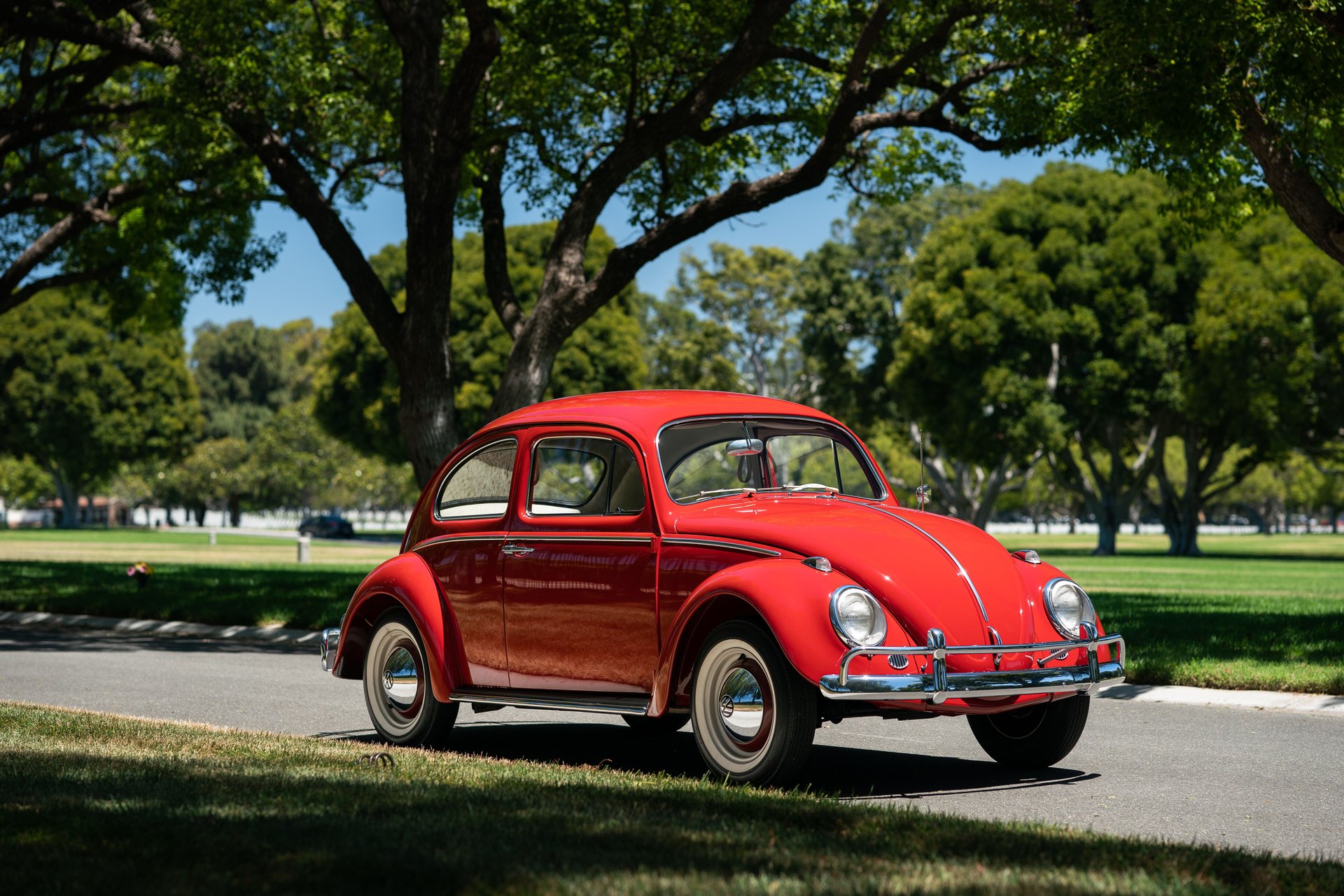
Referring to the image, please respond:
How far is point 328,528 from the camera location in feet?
258

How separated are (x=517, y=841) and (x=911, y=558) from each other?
2.52 metres

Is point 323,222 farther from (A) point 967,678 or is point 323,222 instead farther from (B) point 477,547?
(A) point 967,678

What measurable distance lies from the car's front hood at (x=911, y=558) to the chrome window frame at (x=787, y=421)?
0.98ft

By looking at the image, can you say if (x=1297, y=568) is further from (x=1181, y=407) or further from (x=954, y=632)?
(x=954, y=632)

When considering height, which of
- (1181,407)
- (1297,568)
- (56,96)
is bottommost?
(1297,568)

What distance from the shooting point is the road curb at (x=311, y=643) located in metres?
10.4

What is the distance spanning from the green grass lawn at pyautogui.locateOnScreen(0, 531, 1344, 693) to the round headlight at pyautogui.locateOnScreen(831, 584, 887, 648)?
19.5 ft

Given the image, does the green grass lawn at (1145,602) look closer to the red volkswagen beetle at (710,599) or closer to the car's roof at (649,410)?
the red volkswagen beetle at (710,599)

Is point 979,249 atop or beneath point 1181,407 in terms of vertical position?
atop

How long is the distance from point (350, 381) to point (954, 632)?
167ft

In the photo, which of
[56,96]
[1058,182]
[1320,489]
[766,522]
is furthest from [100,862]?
[1320,489]

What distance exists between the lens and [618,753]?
26.8ft

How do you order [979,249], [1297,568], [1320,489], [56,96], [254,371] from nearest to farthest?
1. [56,96]
2. [1297,568]
3. [979,249]
4. [1320,489]
5. [254,371]

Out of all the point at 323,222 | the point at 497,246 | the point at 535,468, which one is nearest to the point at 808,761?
the point at 535,468
